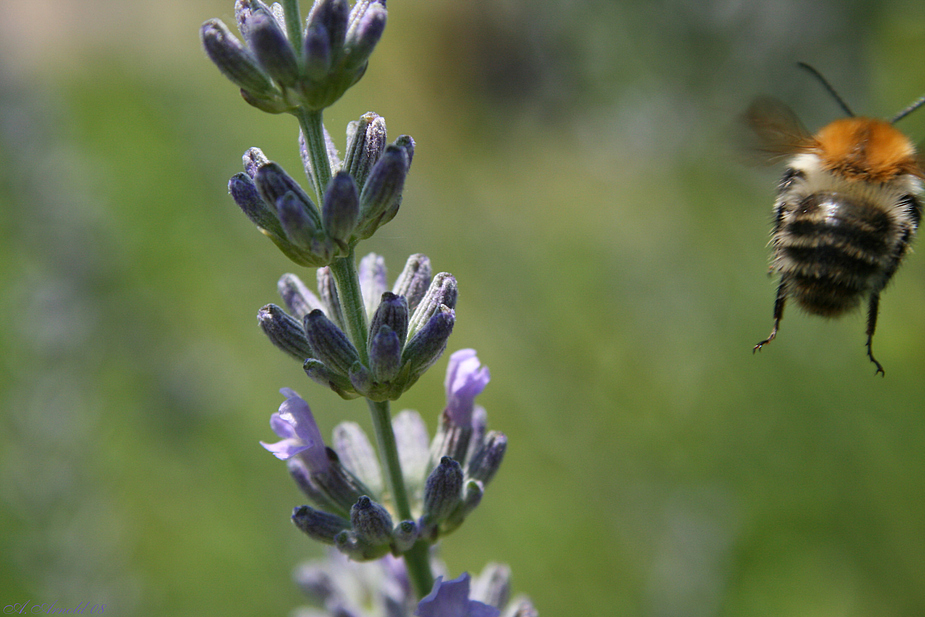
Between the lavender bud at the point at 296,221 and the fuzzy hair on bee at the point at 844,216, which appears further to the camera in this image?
the fuzzy hair on bee at the point at 844,216

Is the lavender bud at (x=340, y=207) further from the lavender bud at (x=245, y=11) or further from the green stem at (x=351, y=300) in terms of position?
the lavender bud at (x=245, y=11)

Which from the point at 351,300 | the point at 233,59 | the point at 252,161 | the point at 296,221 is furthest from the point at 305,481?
the point at 233,59

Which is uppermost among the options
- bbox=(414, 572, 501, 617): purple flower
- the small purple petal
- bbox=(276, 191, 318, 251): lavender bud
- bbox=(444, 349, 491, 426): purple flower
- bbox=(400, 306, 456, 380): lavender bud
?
bbox=(276, 191, 318, 251): lavender bud

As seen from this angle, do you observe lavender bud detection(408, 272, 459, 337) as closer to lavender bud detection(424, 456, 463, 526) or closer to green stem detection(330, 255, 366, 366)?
green stem detection(330, 255, 366, 366)

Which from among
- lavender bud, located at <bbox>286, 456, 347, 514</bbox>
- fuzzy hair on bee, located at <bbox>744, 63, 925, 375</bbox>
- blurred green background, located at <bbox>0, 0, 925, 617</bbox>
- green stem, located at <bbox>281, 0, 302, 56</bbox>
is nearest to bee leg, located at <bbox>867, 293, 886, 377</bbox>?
fuzzy hair on bee, located at <bbox>744, 63, 925, 375</bbox>

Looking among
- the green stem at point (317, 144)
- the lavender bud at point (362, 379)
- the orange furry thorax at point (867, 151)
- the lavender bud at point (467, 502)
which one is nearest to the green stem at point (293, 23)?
the green stem at point (317, 144)

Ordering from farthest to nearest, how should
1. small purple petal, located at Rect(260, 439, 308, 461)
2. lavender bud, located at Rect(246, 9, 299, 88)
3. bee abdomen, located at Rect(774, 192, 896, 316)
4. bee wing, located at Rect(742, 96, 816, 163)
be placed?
1. bee wing, located at Rect(742, 96, 816, 163)
2. bee abdomen, located at Rect(774, 192, 896, 316)
3. small purple petal, located at Rect(260, 439, 308, 461)
4. lavender bud, located at Rect(246, 9, 299, 88)

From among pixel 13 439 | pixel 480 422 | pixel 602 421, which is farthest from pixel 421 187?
A: pixel 480 422

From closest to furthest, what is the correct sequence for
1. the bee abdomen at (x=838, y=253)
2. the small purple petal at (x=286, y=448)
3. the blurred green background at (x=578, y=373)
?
the small purple petal at (x=286, y=448), the bee abdomen at (x=838, y=253), the blurred green background at (x=578, y=373)
